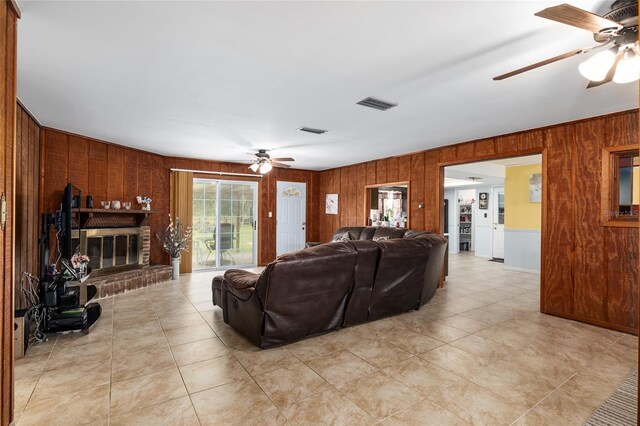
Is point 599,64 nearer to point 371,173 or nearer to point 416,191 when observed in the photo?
point 416,191

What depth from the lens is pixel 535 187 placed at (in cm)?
736

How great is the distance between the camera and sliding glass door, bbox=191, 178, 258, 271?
720cm

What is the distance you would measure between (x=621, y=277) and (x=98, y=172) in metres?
7.59

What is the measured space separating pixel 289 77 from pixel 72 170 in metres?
4.26

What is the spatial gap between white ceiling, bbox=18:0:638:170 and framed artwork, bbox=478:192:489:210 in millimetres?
6029

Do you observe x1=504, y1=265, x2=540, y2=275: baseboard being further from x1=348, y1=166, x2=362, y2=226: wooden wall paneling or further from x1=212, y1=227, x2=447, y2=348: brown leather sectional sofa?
x1=212, y1=227, x2=447, y2=348: brown leather sectional sofa

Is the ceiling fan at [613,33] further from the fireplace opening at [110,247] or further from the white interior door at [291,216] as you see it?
the white interior door at [291,216]

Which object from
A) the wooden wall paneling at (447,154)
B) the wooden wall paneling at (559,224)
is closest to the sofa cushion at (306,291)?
the wooden wall paneling at (559,224)

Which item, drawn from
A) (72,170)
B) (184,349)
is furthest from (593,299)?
(72,170)

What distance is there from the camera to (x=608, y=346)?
10.5 feet

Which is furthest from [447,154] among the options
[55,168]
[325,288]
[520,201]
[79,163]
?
[55,168]

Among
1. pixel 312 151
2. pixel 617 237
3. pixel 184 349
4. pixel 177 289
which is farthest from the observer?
pixel 312 151

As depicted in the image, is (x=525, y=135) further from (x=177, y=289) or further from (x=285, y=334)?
(x=177, y=289)

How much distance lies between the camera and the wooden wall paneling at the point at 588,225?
149 inches
